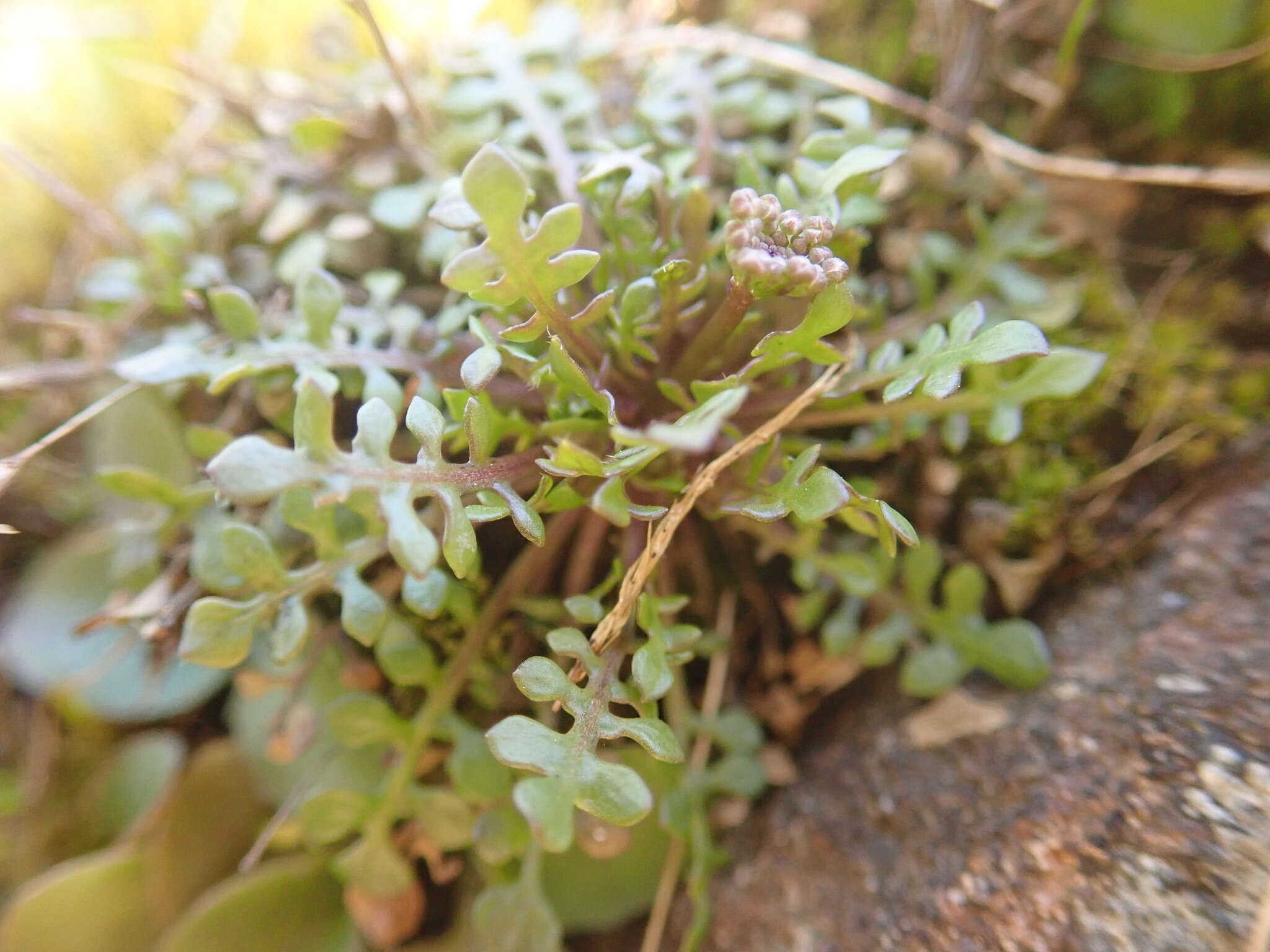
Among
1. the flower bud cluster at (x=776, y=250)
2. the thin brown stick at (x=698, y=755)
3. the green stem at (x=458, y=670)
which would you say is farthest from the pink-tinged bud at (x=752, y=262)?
the thin brown stick at (x=698, y=755)

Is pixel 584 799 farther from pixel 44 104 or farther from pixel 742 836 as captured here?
pixel 44 104

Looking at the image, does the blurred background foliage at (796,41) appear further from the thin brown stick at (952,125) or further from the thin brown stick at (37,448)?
→ the thin brown stick at (37,448)

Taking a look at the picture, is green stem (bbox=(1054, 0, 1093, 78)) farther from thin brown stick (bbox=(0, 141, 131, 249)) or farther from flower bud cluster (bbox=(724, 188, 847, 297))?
thin brown stick (bbox=(0, 141, 131, 249))

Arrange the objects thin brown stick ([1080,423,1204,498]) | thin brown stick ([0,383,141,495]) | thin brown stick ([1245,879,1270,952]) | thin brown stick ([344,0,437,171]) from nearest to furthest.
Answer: thin brown stick ([1245,879,1270,952]), thin brown stick ([0,383,141,495]), thin brown stick ([344,0,437,171]), thin brown stick ([1080,423,1204,498])

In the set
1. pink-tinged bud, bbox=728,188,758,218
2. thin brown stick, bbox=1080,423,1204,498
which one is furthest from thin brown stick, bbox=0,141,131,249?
thin brown stick, bbox=1080,423,1204,498

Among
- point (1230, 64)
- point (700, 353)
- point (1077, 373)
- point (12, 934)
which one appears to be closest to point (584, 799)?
point (700, 353)

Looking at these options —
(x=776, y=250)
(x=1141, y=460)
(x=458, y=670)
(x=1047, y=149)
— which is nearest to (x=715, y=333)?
(x=776, y=250)

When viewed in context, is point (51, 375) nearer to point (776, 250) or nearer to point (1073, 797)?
point (776, 250)

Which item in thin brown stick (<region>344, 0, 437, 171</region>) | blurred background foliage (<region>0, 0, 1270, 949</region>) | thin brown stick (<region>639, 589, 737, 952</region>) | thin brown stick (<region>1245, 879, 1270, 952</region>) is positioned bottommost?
thin brown stick (<region>639, 589, 737, 952</region>)
